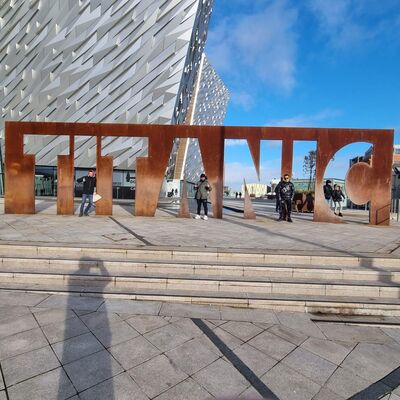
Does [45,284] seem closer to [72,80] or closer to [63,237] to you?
[63,237]

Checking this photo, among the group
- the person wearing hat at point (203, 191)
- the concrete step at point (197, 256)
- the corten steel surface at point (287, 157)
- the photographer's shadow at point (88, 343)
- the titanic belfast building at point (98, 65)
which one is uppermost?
the titanic belfast building at point (98, 65)

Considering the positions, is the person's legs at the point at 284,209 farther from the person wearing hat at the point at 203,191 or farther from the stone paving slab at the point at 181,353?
the stone paving slab at the point at 181,353

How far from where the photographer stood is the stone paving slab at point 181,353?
8.92 feet

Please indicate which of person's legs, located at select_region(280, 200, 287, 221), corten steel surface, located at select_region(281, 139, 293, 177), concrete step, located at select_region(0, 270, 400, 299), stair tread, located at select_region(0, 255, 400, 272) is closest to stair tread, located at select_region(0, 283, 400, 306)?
concrete step, located at select_region(0, 270, 400, 299)

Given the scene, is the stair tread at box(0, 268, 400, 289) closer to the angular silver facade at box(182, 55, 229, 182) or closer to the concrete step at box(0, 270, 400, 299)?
the concrete step at box(0, 270, 400, 299)

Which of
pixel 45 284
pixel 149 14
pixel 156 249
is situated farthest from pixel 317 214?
pixel 149 14

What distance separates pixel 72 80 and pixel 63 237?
2168 centimetres

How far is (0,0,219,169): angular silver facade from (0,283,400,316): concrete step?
2030 centimetres

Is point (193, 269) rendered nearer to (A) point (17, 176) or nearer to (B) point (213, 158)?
(B) point (213, 158)

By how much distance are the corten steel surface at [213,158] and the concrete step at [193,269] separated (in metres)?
6.05

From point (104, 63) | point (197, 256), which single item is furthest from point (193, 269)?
point (104, 63)

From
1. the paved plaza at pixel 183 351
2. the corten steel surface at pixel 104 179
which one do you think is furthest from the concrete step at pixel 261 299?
the corten steel surface at pixel 104 179

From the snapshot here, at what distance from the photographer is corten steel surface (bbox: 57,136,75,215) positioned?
37.4 feet

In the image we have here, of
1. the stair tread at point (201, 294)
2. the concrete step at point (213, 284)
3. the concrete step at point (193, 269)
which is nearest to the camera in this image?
the stair tread at point (201, 294)
